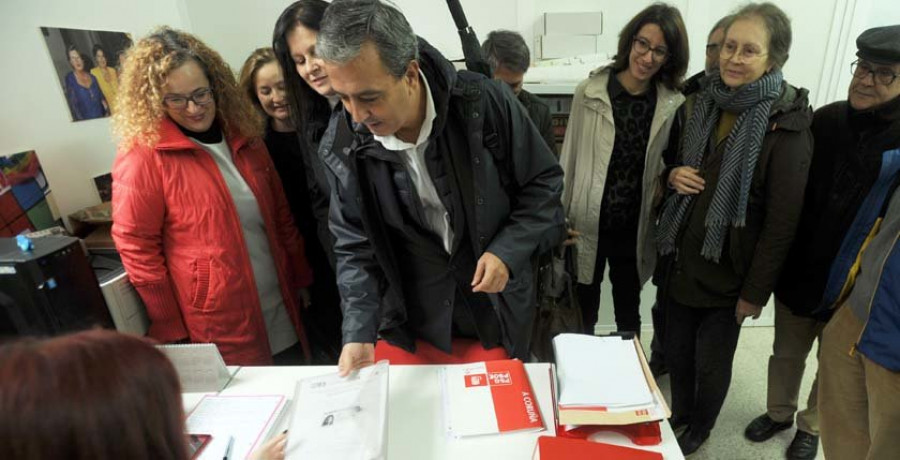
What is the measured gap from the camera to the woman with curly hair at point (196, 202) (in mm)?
1279

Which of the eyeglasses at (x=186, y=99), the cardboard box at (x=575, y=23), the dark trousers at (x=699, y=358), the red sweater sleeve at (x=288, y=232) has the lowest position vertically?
the dark trousers at (x=699, y=358)

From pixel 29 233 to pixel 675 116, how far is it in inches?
84.6

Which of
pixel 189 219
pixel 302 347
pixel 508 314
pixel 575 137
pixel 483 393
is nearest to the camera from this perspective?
pixel 483 393

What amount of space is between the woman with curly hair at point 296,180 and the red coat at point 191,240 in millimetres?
190

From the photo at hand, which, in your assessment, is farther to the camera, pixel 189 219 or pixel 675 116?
pixel 675 116

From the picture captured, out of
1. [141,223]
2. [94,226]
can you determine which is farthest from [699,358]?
[94,226]

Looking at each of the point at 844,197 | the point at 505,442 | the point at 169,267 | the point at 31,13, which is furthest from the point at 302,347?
the point at 844,197

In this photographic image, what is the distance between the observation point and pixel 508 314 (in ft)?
3.91

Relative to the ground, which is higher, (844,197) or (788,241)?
(844,197)

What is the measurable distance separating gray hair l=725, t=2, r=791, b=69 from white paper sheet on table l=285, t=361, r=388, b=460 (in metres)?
1.41

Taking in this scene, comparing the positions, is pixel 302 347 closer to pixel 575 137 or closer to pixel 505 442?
pixel 505 442

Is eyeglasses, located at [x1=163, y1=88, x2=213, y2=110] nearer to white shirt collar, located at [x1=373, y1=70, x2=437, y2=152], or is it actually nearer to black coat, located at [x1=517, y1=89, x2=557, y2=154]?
white shirt collar, located at [x1=373, y1=70, x2=437, y2=152]

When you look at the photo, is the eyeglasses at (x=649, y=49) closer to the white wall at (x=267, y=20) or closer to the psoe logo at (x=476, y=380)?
the white wall at (x=267, y=20)

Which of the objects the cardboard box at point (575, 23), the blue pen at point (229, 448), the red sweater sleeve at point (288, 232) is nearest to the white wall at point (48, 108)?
the red sweater sleeve at point (288, 232)
